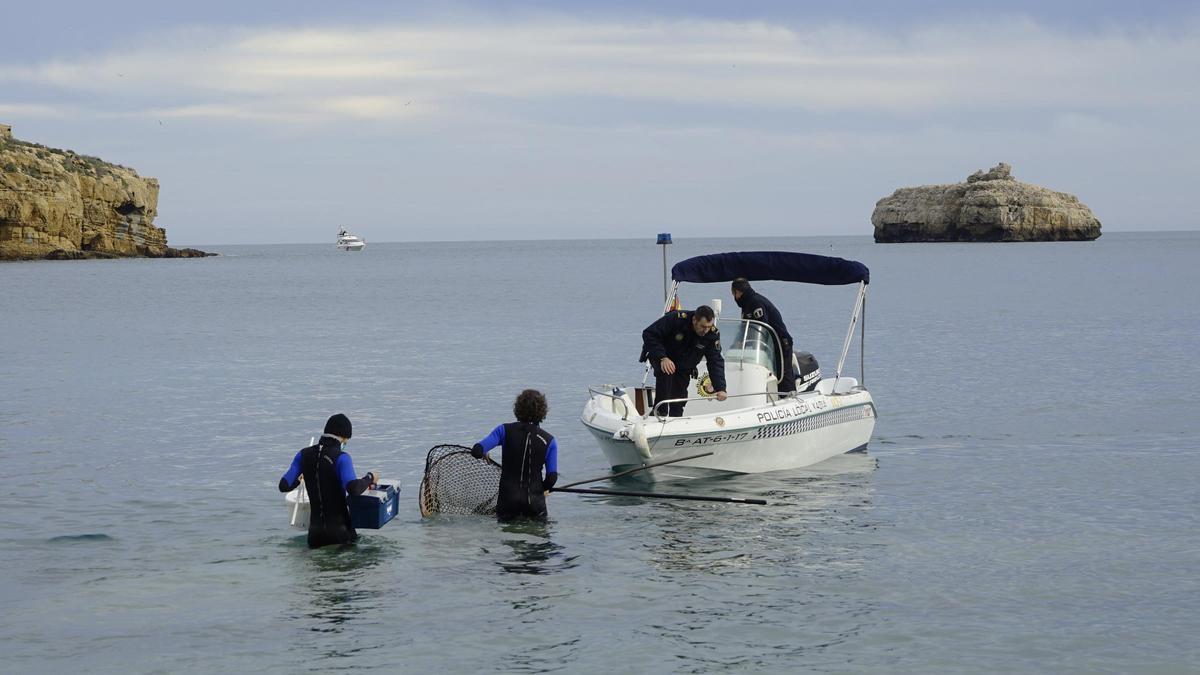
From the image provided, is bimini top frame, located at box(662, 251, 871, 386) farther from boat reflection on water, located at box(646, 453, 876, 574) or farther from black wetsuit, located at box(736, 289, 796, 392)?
boat reflection on water, located at box(646, 453, 876, 574)

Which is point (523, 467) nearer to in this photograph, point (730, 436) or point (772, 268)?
point (730, 436)

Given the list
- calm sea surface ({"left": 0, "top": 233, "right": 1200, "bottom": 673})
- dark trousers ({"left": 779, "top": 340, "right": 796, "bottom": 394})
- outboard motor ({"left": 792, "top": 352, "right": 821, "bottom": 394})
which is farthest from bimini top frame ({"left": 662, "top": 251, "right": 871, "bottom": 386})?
calm sea surface ({"left": 0, "top": 233, "right": 1200, "bottom": 673})

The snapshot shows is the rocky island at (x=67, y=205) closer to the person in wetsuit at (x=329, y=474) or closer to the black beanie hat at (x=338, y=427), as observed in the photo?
the person in wetsuit at (x=329, y=474)

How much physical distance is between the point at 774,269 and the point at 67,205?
373 ft

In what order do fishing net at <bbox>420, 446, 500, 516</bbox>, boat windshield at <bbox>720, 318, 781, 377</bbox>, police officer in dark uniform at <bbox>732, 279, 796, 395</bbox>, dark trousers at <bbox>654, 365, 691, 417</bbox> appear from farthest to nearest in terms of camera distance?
police officer in dark uniform at <bbox>732, 279, 796, 395</bbox> < boat windshield at <bbox>720, 318, 781, 377</bbox> < dark trousers at <bbox>654, 365, 691, 417</bbox> < fishing net at <bbox>420, 446, 500, 516</bbox>

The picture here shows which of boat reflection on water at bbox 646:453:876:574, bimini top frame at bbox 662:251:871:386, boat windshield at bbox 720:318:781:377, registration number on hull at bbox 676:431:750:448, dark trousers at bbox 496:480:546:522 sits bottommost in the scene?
boat reflection on water at bbox 646:453:876:574

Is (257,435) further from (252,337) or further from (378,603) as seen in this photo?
(252,337)

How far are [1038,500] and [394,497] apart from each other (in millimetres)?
8404

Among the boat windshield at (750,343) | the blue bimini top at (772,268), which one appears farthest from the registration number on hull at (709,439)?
the blue bimini top at (772,268)

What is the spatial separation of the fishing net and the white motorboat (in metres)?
2.20

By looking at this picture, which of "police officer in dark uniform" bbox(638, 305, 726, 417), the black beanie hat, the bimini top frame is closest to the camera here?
the black beanie hat

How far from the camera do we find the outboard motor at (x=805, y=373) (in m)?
18.9

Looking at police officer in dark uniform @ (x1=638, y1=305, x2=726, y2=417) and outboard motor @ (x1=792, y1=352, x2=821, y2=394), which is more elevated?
police officer in dark uniform @ (x1=638, y1=305, x2=726, y2=417)

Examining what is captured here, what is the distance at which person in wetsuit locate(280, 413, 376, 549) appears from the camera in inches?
450
